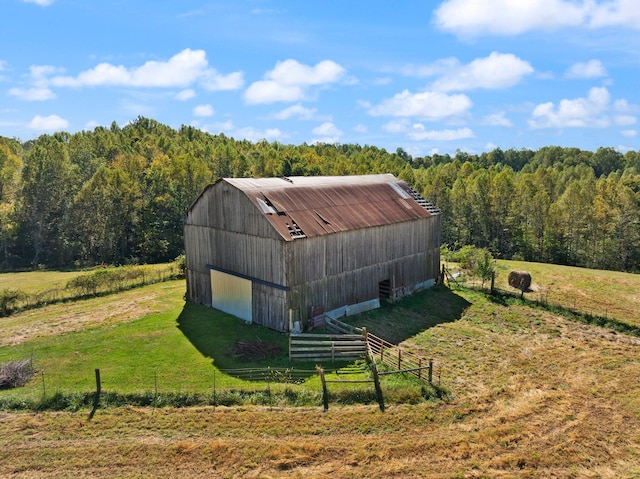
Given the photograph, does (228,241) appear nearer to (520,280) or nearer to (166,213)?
(520,280)

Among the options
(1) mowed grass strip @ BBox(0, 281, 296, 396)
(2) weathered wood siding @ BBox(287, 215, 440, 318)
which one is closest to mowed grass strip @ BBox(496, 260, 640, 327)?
(2) weathered wood siding @ BBox(287, 215, 440, 318)

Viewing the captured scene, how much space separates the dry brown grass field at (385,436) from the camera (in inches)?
615

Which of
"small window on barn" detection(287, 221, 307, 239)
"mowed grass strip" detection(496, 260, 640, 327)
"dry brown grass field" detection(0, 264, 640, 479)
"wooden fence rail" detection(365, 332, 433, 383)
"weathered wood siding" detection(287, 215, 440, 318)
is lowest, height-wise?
"dry brown grass field" detection(0, 264, 640, 479)

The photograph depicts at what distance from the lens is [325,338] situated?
2588 centimetres

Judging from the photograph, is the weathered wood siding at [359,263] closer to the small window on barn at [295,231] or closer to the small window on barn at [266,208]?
the small window on barn at [295,231]

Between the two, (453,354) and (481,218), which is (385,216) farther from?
(481,218)

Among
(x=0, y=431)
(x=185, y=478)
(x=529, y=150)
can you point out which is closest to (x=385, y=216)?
(x=185, y=478)

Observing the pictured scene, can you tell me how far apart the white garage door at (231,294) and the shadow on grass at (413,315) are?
6.74 meters

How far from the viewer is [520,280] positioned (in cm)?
3797

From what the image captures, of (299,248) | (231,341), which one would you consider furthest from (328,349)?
(299,248)

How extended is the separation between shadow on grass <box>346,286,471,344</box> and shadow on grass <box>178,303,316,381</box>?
6.06m

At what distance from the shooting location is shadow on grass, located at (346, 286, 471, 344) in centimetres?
2864

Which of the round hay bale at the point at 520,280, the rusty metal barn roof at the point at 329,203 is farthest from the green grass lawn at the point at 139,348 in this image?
the round hay bale at the point at 520,280

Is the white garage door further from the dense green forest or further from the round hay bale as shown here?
the dense green forest
